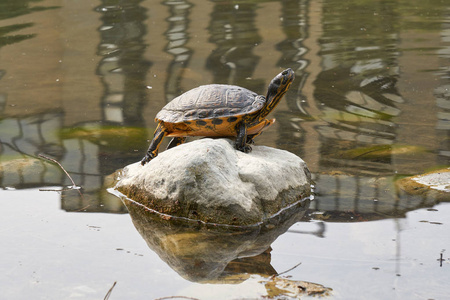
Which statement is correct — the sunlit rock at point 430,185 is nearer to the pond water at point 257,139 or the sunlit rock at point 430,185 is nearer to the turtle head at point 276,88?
the pond water at point 257,139

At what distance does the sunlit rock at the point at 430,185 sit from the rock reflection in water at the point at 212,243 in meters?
0.98

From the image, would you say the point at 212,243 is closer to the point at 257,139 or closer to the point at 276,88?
the point at 276,88

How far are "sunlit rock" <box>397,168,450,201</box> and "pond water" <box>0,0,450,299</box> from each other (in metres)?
0.13

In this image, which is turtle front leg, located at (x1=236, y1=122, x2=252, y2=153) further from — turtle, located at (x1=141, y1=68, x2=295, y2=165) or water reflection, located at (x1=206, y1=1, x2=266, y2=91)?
water reflection, located at (x1=206, y1=1, x2=266, y2=91)

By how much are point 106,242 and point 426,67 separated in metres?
7.06

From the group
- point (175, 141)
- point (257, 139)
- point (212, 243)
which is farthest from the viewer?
point (257, 139)

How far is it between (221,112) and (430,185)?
1972 millimetres

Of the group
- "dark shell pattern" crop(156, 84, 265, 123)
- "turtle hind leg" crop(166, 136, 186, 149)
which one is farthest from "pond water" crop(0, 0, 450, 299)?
"dark shell pattern" crop(156, 84, 265, 123)

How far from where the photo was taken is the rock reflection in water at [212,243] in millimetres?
4289

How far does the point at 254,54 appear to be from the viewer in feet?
37.9

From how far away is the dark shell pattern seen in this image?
5.61 m

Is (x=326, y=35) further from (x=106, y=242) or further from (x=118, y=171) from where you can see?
(x=106, y=242)

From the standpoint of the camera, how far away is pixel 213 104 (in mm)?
5637

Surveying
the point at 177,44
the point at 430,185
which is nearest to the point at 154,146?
the point at 430,185
